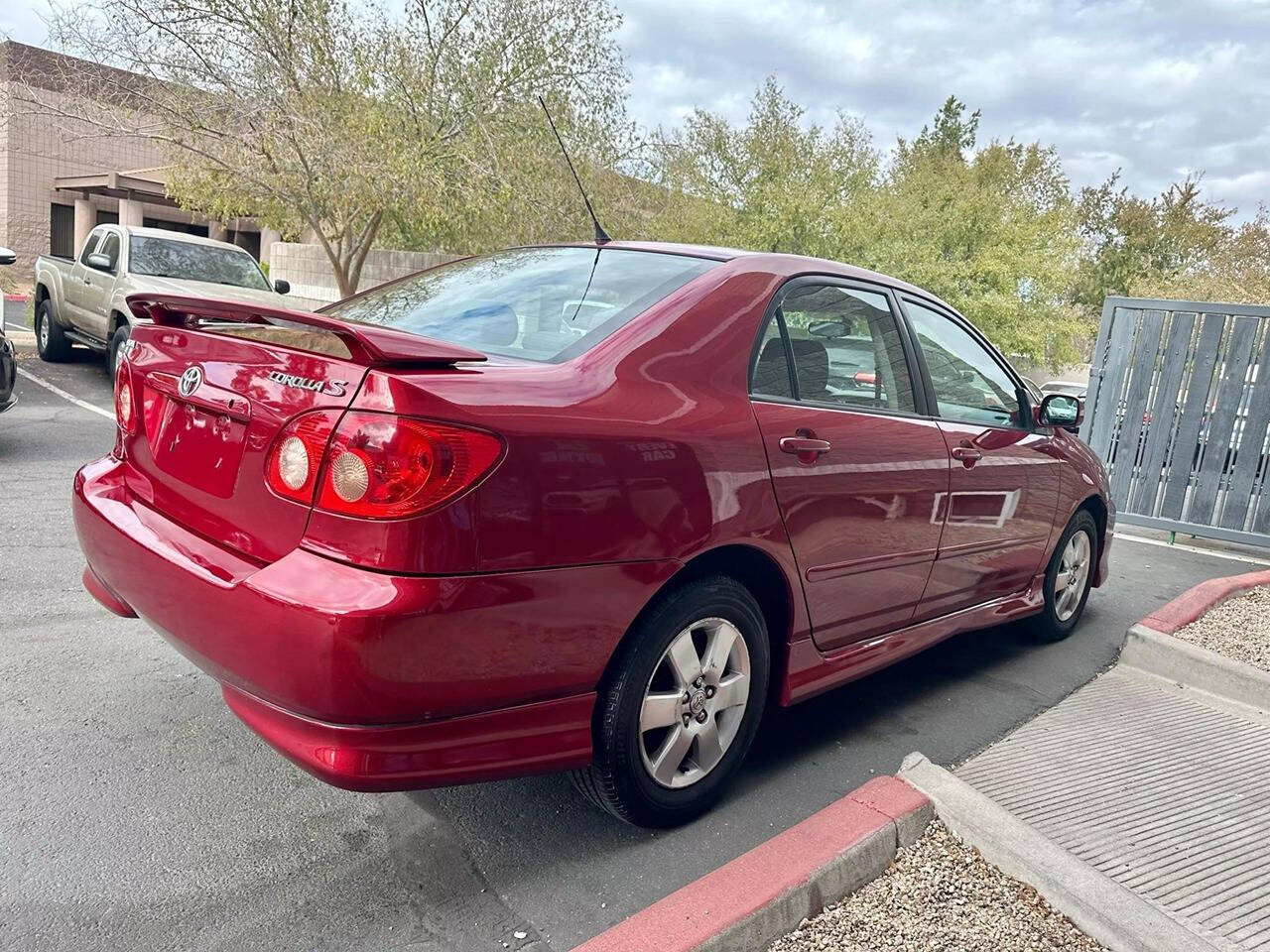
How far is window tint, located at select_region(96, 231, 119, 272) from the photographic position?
10.2 metres

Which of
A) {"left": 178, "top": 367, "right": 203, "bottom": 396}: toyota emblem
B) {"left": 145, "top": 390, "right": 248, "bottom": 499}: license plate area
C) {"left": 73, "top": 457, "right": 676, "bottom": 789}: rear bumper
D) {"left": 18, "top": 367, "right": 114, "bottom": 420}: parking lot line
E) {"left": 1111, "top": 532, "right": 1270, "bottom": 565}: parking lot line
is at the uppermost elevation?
{"left": 178, "top": 367, "right": 203, "bottom": 396}: toyota emblem

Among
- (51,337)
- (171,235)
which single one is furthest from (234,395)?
(51,337)

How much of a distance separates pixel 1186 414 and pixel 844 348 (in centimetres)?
627

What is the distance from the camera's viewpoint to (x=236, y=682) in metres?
2.27

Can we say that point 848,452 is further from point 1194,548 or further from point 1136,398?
point 1194,548

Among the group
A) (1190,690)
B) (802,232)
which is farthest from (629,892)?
(802,232)

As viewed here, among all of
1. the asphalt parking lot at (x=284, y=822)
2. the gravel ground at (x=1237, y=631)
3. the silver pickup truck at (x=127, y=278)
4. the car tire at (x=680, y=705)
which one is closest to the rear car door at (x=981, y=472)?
the asphalt parking lot at (x=284, y=822)

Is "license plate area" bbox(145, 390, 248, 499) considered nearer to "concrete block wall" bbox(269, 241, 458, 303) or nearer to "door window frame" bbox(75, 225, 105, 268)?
"door window frame" bbox(75, 225, 105, 268)

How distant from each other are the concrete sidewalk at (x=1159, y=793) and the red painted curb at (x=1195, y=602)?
24.3 inches

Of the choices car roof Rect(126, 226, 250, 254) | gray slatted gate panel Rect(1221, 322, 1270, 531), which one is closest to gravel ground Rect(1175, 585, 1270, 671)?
gray slatted gate panel Rect(1221, 322, 1270, 531)

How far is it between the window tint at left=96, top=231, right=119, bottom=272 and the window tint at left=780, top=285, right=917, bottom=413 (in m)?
9.08

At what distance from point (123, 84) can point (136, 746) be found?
43.1ft

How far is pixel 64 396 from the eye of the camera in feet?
32.6

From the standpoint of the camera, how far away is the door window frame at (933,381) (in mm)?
3740
